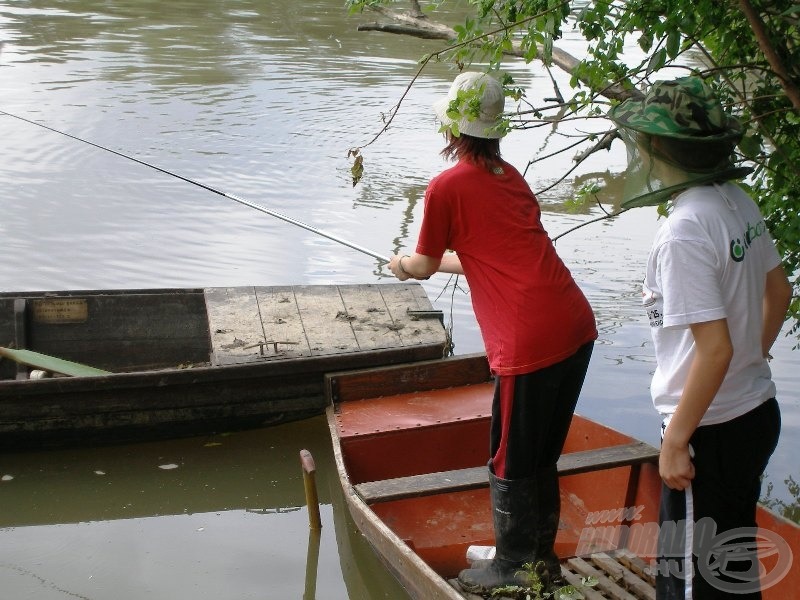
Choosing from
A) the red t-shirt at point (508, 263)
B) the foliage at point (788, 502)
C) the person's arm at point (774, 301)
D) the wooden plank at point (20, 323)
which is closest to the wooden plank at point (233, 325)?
the wooden plank at point (20, 323)

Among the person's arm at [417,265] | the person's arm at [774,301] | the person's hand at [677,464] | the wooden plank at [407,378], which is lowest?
the wooden plank at [407,378]

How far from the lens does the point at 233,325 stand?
5.68 meters

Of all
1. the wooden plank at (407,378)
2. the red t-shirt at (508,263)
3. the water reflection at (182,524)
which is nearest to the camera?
the red t-shirt at (508,263)

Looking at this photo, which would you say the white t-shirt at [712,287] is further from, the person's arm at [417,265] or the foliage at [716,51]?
the foliage at [716,51]

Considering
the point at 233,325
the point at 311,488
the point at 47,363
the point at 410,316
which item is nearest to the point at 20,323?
the point at 47,363

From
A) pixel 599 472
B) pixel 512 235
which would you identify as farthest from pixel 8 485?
pixel 512 235

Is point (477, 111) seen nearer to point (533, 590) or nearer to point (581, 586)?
point (533, 590)

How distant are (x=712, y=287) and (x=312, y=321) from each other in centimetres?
365

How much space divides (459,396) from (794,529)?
2.10 metres

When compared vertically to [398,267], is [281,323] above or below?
below

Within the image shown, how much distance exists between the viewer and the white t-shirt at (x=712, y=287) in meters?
2.32

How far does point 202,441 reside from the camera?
561 centimetres

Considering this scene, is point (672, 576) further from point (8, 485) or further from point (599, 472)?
point (8, 485)

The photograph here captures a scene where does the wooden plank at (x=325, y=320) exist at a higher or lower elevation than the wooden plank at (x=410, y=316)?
lower
